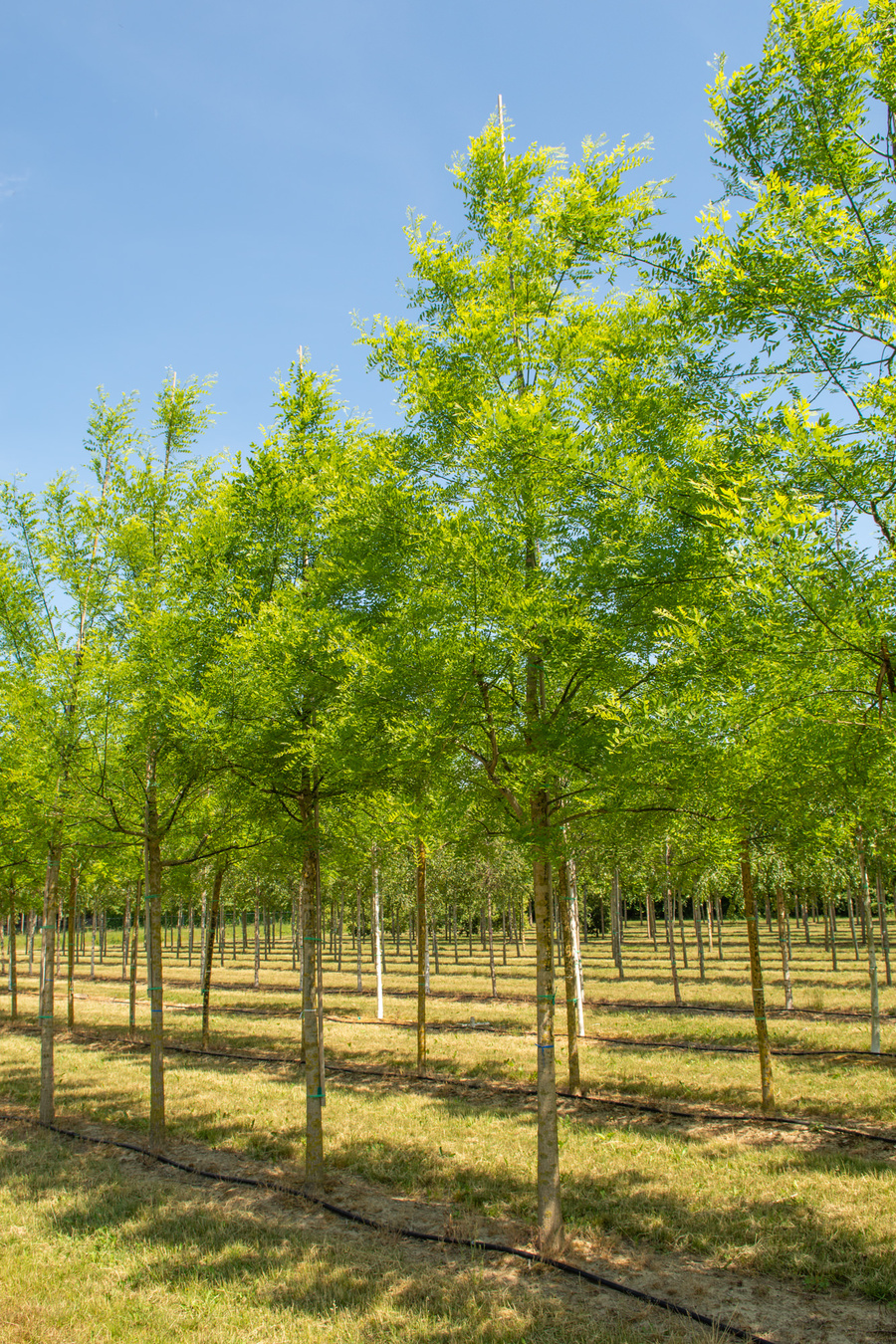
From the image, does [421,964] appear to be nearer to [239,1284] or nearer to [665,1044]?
[665,1044]

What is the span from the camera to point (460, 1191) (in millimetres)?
8453

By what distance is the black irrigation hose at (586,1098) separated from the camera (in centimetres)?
1018

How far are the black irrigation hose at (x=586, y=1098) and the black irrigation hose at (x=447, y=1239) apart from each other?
5.15 metres

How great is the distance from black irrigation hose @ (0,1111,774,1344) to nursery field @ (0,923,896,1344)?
113 mm

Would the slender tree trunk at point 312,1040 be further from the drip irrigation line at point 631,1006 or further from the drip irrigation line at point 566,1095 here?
the drip irrigation line at point 631,1006

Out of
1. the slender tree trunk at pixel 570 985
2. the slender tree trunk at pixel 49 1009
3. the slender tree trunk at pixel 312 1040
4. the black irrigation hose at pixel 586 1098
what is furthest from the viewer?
the slender tree trunk at pixel 570 985

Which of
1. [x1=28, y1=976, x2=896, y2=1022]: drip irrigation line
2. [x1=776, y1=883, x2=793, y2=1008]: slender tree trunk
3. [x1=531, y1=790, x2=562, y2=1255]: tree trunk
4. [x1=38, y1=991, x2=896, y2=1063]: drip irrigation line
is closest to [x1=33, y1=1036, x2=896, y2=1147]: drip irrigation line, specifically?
[x1=38, y1=991, x2=896, y2=1063]: drip irrigation line

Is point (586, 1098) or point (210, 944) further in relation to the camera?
point (210, 944)

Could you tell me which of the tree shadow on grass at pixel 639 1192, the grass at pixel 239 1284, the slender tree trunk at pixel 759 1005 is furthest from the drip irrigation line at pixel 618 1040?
the grass at pixel 239 1284

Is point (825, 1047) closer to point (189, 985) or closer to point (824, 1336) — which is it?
point (824, 1336)

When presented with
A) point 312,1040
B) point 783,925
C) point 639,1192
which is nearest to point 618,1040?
point 783,925

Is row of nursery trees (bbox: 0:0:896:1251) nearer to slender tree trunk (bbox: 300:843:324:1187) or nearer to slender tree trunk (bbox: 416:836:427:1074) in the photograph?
slender tree trunk (bbox: 300:843:324:1187)

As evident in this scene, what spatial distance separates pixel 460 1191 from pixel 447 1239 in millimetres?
1324

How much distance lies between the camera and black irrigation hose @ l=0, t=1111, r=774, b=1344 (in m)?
5.62
